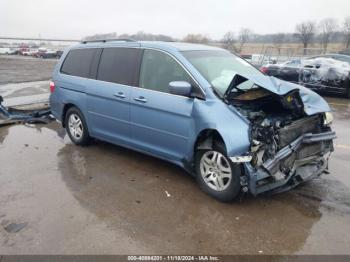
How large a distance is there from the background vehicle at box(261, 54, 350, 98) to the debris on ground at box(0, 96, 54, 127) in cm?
678

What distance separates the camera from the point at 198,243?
335cm

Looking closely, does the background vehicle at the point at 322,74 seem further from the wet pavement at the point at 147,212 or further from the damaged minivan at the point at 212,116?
the wet pavement at the point at 147,212

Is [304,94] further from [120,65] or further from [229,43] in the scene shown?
[229,43]

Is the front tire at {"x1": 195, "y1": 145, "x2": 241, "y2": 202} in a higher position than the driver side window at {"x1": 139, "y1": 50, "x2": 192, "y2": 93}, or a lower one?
lower

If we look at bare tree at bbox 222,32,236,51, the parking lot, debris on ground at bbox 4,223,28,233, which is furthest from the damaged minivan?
bare tree at bbox 222,32,236,51

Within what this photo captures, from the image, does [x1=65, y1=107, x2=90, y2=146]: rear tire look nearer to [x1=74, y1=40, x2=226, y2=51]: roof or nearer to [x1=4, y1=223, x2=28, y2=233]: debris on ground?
[x1=74, y1=40, x2=226, y2=51]: roof

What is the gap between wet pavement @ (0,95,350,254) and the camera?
3312 mm

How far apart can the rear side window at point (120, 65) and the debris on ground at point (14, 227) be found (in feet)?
7.64

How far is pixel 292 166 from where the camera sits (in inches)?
159

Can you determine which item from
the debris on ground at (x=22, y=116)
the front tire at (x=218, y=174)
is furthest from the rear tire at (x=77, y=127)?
the front tire at (x=218, y=174)

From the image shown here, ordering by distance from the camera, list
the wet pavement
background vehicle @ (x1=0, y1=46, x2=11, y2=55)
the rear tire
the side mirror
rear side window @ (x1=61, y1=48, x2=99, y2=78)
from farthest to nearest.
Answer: background vehicle @ (x1=0, y1=46, x2=11, y2=55) < the rear tire < rear side window @ (x1=61, y1=48, x2=99, y2=78) < the side mirror < the wet pavement

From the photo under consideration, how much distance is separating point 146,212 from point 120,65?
7.80ft

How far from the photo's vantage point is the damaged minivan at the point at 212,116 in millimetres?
3850

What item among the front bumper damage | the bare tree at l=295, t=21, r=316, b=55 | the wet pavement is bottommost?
the wet pavement
